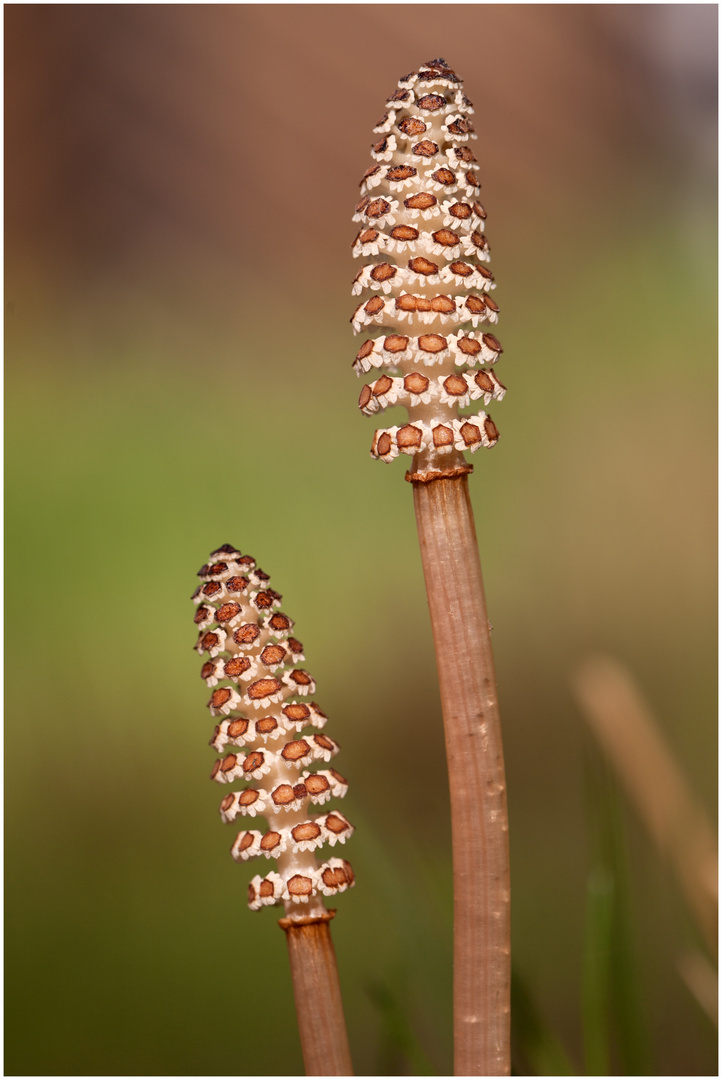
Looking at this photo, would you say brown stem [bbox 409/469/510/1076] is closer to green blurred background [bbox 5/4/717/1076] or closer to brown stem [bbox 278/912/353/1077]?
brown stem [bbox 278/912/353/1077]

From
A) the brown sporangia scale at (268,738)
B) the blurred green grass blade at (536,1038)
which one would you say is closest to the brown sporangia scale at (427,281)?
the brown sporangia scale at (268,738)

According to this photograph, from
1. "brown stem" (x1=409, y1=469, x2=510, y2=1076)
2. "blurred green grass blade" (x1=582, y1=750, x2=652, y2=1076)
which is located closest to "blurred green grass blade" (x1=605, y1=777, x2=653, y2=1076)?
"blurred green grass blade" (x1=582, y1=750, x2=652, y2=1076)

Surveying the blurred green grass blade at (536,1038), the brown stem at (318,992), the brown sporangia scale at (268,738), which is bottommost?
the blurred green grass blade at (536,1038)

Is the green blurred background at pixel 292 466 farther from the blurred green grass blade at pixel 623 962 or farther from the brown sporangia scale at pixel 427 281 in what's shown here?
the brown sporangia scale at pixel 427 281

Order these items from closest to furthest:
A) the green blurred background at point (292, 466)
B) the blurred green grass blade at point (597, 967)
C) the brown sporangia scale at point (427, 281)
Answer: the brown sporangia scale at point (427, 281) → the blurred green grass blade at point (597, 967) → the green blurred background at point (292, 466)

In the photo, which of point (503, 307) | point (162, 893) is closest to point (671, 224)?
point (503, 307)

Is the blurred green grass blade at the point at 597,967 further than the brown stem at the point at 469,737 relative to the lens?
Yes
